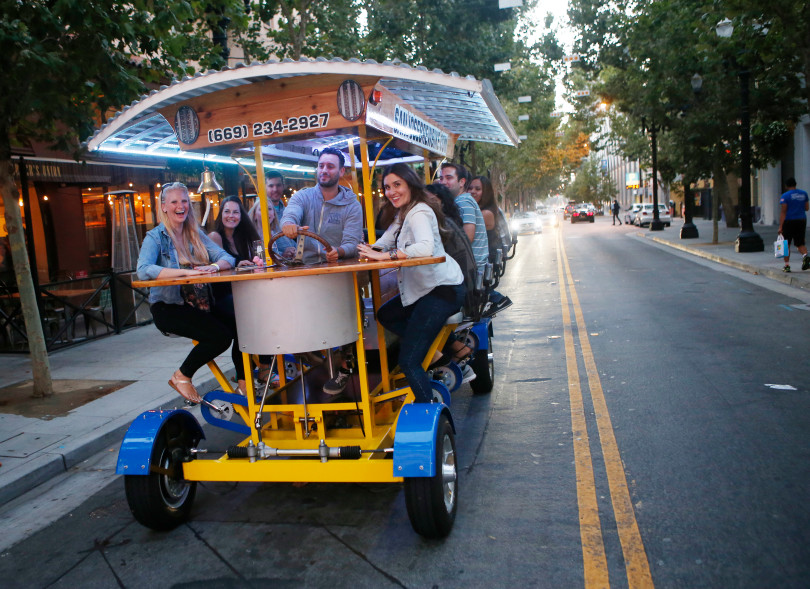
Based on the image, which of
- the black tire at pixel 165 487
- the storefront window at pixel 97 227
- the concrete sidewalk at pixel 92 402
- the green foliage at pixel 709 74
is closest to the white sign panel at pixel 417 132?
the black tire at pixel 165 487

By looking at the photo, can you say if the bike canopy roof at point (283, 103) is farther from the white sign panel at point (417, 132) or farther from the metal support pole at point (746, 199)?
the metal support pole at point (746, 199)

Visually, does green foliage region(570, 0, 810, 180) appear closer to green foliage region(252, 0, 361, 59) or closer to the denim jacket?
green foliage region(252, 0, 361, 59)

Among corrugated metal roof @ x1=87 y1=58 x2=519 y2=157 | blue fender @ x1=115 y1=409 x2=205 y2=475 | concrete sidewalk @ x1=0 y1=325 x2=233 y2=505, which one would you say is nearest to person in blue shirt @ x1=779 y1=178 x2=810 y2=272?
corrugated metal roof @ x1=87 y1=58 x2=519 y2=157

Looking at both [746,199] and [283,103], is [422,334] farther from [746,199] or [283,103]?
[746,199]

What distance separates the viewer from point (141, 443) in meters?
4.14

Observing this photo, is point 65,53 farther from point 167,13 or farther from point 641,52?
point 641,52

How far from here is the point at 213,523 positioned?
4.42m

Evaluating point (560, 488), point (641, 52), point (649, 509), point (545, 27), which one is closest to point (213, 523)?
point (560, 488)

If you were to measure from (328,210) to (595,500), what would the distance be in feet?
9.63

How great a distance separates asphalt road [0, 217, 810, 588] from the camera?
142 inches

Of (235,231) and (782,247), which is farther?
(782,247)

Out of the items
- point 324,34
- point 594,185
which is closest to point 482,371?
point 324,34

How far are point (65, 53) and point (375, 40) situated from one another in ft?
58.9

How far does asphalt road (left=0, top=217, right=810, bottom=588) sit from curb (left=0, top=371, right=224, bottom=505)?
0.13 meters
